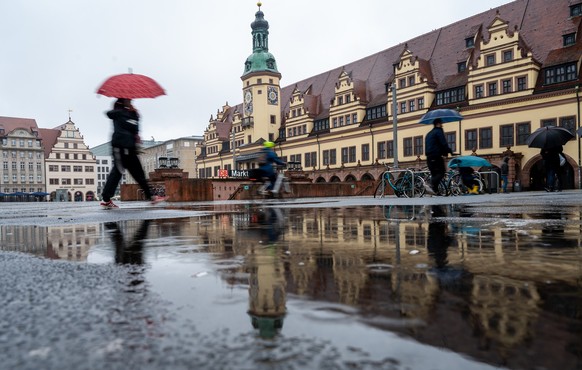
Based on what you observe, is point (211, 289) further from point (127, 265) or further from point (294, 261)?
point (127, 265)

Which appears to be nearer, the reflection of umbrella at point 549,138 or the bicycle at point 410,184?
the bicycle at point 410,184

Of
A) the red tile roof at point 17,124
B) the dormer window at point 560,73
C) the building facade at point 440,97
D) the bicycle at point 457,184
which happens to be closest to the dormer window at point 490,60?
the building facade at point 440,97

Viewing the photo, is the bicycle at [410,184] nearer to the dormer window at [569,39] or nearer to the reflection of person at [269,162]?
the reflection of person at [269,162]

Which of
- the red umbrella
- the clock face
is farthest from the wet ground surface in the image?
the clock face

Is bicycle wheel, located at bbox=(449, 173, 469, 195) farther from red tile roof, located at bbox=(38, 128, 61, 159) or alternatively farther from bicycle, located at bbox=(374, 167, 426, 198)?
red tile roof, located at bbox=(38, 128, 61, 159)

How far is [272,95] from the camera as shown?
63.8 metres

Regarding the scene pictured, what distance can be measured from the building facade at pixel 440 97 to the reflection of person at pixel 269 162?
10.5m

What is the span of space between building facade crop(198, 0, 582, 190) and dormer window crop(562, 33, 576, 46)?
0.10m

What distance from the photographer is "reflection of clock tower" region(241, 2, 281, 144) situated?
63125mm

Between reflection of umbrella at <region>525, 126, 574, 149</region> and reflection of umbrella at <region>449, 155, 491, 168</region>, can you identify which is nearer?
reflection of umbrella at <region>449, 155, 491, 168</region>

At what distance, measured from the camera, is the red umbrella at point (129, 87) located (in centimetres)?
793

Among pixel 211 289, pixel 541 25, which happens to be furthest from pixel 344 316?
pixel 541 25

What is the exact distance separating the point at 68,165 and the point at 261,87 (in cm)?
4515

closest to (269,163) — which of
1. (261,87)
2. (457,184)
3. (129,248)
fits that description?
(457,184)
